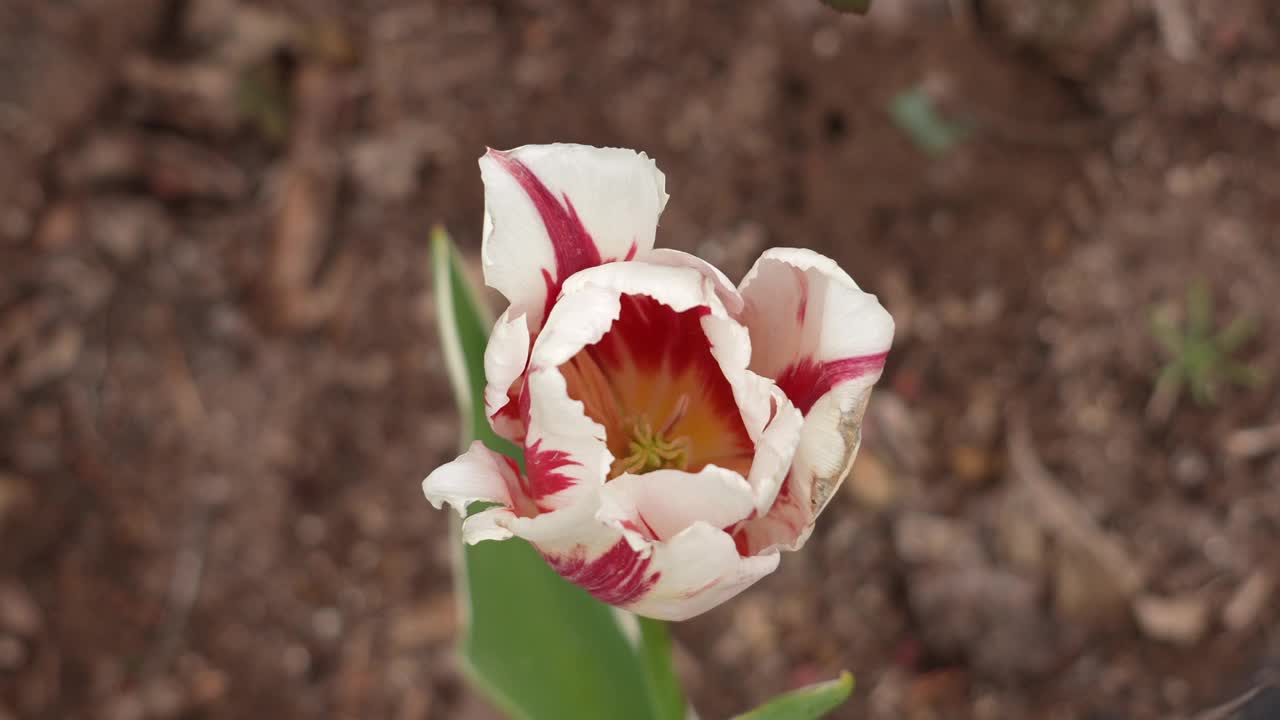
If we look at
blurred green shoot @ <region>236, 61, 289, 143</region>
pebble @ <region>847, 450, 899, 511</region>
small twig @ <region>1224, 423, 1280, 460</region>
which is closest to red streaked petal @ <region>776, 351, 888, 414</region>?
pebble @ <region>847, 450, 899, 511</region>

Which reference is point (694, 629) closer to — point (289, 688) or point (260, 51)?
point (289, 688)

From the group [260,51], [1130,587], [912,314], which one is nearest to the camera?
[1130,587]

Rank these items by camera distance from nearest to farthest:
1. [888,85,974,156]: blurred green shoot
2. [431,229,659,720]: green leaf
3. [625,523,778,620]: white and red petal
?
[625,523,778,620]: white and red petal, [431,229,659,720]: green leaf, [888,85,974,156]: blurred green shoot

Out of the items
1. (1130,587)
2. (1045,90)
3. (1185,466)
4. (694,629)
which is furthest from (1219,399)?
(694,629)

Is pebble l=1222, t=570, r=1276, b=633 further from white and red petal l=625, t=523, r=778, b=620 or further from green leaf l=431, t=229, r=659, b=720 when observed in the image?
white and red petal l=625, t=523, r=778, b=620

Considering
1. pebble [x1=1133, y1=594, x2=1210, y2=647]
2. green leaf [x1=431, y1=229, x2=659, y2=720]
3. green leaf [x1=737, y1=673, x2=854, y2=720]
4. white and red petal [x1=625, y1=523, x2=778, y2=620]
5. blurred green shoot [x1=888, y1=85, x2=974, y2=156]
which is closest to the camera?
white and red petal [x1=625, y1=523, x2=778, y2=620]

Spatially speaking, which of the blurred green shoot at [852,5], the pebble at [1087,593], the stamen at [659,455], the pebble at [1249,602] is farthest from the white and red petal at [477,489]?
the pebble at [1249,602]

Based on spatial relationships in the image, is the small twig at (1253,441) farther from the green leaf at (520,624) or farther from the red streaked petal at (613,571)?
the red streaked petal at (613,571)
